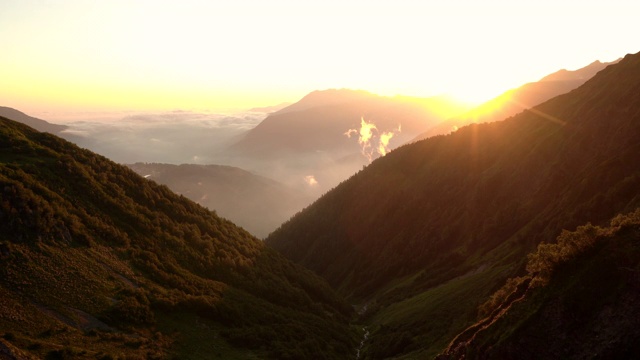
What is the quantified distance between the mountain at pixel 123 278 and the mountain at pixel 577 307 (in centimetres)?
4139

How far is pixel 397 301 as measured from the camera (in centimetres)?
13375

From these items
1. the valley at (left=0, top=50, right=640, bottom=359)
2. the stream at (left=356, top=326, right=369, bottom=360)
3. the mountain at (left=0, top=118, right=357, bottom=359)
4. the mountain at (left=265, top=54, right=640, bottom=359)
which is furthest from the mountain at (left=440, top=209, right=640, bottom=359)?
the stream at (left=356, top=326, right=369, bottom=360)

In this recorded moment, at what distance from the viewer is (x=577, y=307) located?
37625mm

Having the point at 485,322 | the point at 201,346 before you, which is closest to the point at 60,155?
the point at 201,346

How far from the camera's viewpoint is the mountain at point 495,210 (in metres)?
94.1

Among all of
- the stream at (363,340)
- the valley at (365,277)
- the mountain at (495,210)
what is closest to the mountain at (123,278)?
the valley at (365,277)

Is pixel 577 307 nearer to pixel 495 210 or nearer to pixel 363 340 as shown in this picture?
pixel 363 340

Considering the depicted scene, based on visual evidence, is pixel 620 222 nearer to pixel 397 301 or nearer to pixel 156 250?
pixel 156 250

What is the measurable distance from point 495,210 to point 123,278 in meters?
114

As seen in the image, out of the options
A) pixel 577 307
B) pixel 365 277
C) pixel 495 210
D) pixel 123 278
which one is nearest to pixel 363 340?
pixel 123 278

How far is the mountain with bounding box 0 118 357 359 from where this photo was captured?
56562mm

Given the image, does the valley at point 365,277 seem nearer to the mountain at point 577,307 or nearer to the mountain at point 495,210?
the mountain at point 577,307

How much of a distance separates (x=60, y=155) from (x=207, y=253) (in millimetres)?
37192

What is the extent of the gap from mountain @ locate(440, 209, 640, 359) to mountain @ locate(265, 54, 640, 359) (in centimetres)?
3018
